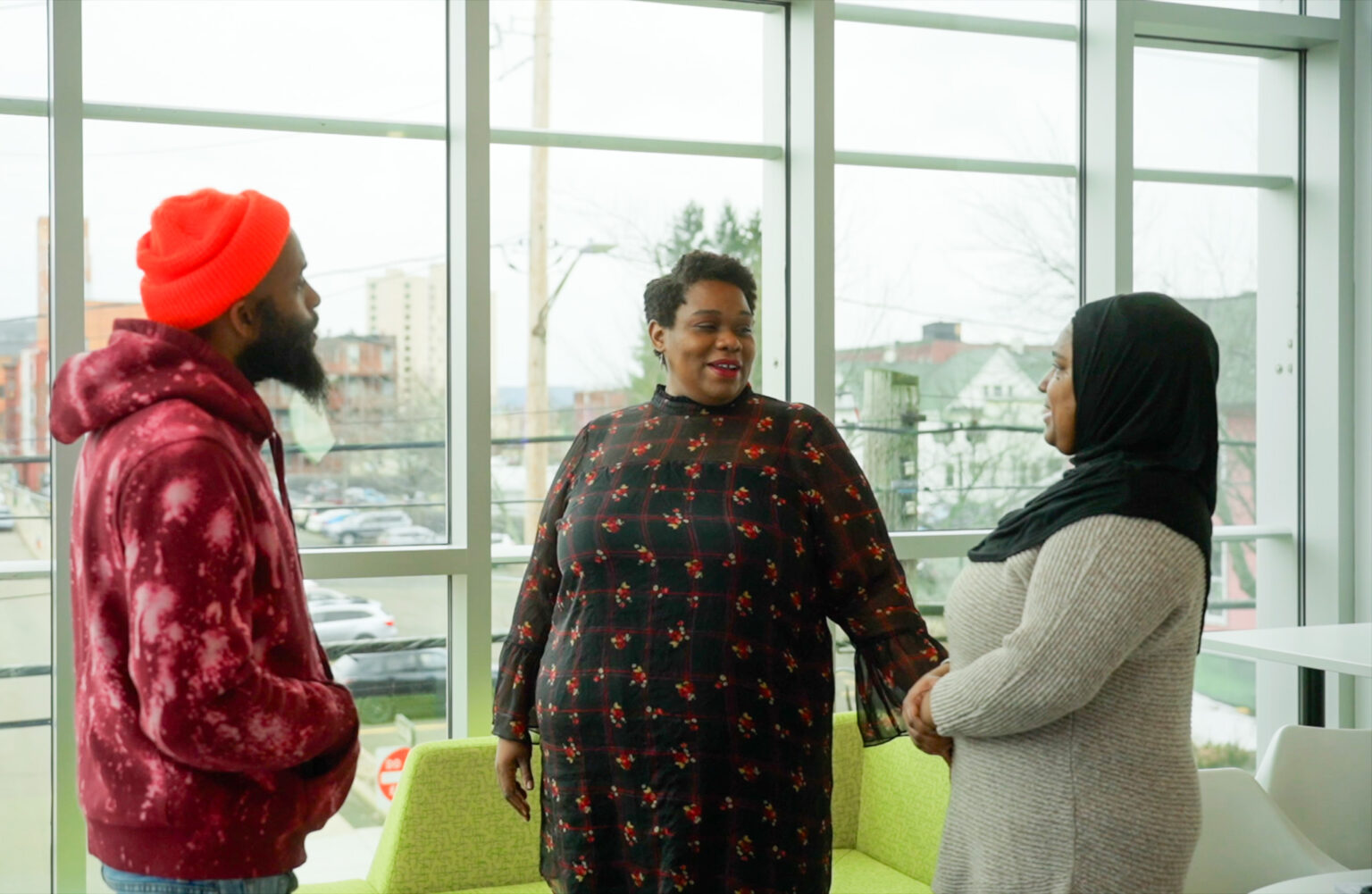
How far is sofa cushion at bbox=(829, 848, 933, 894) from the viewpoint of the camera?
313 cm

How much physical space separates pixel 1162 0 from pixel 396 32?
8.50 feet

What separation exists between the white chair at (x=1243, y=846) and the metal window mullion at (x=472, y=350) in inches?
74.8

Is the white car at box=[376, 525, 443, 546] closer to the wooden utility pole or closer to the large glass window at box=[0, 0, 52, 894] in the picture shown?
the wooden utility pole

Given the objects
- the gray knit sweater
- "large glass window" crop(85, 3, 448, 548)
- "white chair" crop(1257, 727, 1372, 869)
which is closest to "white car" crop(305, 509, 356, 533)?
"large glass window" crop(85, 3, 448, 548)

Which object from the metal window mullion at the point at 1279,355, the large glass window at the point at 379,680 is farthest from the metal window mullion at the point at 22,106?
the metal window mullion at the point at 1279,355

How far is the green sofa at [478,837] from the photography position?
3.15 metres

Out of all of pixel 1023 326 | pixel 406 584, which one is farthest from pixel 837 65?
pixel 406 584

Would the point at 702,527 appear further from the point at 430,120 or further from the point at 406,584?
the point at 430,120

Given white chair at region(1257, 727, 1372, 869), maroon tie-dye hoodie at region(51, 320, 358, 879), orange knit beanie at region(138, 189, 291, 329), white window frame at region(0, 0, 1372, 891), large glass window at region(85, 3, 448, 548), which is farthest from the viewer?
large glass window at region(85, 3, 448, 548)

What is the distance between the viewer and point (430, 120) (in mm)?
3713

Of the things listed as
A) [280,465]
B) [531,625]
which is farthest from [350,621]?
[280,465]

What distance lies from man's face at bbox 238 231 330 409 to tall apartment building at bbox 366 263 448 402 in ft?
6.39

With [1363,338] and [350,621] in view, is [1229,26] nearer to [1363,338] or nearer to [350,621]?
[1363,338]

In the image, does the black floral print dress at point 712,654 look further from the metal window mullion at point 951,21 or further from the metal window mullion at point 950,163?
the metal window mullion at point 951,21
